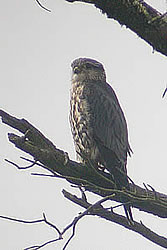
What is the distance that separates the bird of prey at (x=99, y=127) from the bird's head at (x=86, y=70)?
21 cm

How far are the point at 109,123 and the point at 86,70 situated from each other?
3.32 feet

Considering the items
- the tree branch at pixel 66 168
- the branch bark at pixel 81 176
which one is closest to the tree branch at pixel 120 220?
the branch bark at pixel 81 176

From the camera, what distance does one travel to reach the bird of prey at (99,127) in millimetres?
5023

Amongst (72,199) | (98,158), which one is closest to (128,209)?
(72,199)

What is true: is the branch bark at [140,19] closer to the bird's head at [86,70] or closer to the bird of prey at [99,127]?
the bird of prey at [99,127]

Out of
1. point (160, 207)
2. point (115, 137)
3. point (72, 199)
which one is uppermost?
point (115, 137)

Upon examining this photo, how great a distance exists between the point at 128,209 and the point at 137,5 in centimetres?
234

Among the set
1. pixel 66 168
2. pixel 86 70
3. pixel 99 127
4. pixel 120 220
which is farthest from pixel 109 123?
pixel 66 168

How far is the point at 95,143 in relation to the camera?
512 centimetres

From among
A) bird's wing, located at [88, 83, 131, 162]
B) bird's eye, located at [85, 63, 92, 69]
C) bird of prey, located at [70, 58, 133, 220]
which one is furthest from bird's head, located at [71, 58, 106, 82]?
bird's wing, located at [88, 83, 131, 162]

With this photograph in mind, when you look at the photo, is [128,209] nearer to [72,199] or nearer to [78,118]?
[72,199]

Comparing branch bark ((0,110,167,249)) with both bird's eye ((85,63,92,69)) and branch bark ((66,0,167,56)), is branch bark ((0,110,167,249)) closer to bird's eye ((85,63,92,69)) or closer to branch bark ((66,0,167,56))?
branch bark ((66,0,167,56))

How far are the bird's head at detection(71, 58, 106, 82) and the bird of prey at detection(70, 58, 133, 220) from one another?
21 cm

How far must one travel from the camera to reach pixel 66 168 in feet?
10.8
